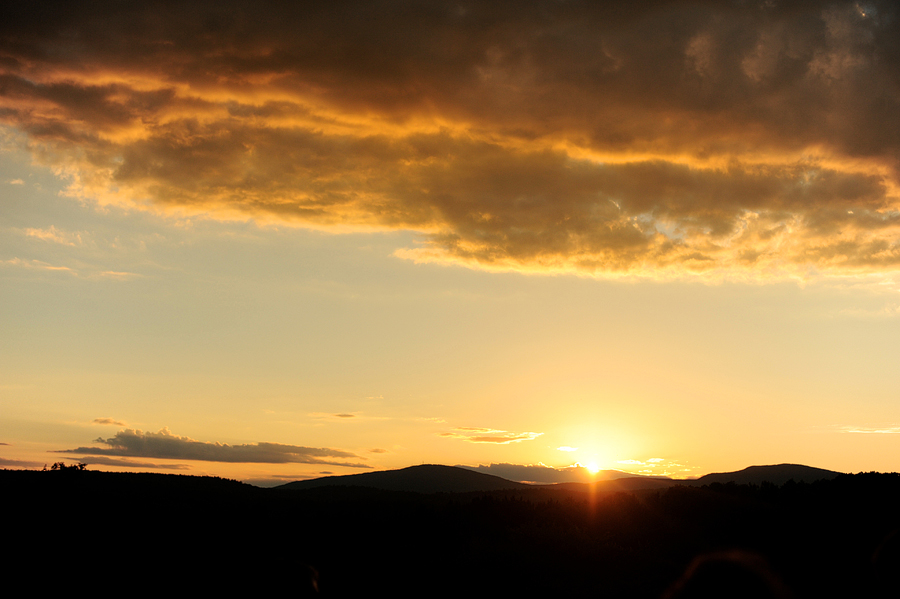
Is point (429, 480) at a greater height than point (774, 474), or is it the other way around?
point (774, 474)

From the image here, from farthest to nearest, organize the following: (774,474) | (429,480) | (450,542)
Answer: (429,480), (774,474), (450,542)

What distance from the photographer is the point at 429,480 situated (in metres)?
150

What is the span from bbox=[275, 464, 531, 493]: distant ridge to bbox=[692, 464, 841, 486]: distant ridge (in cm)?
3964

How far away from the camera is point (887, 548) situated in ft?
79.7

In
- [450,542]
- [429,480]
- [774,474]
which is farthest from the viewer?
[429,480]

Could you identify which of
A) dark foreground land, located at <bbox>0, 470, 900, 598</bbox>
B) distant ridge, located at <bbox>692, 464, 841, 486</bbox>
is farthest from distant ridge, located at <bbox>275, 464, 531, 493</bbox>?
dark foreground land, located at <bbox>0, 470, 900, 598</bbox>

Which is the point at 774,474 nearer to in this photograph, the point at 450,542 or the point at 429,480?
the point at 429,480

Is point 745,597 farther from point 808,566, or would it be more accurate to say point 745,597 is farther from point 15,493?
point 15,493

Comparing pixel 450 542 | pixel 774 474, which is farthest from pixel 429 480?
pixel 450 542

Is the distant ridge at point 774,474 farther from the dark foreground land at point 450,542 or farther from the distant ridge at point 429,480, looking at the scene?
the dark foreground land at point 450,542

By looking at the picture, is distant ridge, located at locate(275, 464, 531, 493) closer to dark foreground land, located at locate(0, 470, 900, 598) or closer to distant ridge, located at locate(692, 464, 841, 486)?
distant ridge, located at locate(692, 464, 841, 486)

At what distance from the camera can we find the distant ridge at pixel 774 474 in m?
119

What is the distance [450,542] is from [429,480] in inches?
4487

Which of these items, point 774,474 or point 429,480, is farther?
→ point 429,480
